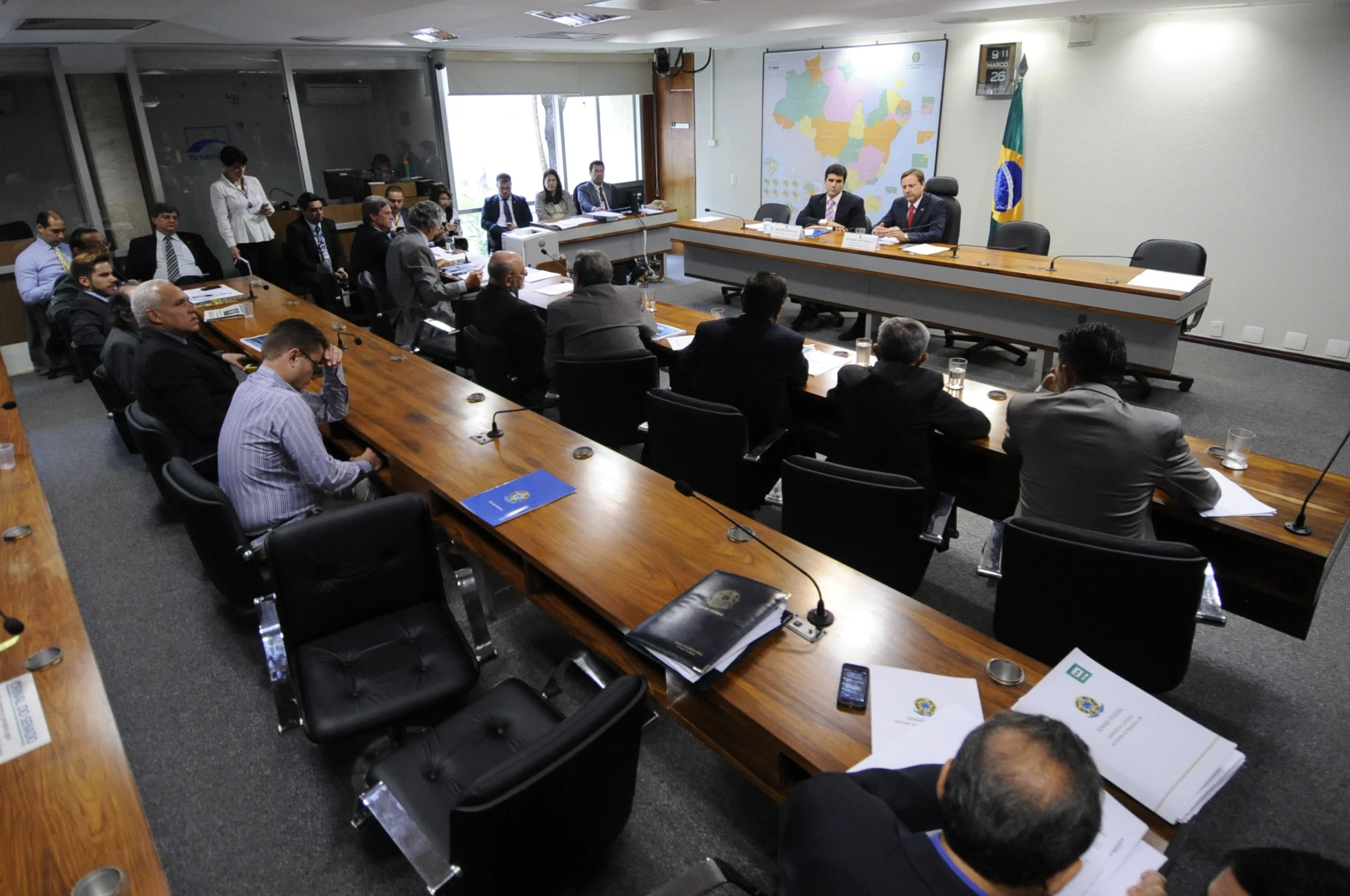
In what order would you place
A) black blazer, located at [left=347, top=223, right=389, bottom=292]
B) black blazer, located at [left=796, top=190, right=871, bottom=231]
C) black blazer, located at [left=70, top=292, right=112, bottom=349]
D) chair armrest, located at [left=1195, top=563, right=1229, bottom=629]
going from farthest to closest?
black blazer, located at [left=796, top=190, right=871, bottom=231]
black blazer, located at [left=347, top=223, right=389, bottom=292]
black blazer, located at [left=70, top=292, right=112, bottom=349]
chair armrest, located at [left=1195, top=563, right=1229, bottom=629]

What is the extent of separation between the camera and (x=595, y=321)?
3.91 metres

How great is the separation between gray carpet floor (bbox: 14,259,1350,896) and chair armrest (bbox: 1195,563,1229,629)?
56 centimetres

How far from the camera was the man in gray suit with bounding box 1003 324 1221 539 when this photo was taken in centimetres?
224

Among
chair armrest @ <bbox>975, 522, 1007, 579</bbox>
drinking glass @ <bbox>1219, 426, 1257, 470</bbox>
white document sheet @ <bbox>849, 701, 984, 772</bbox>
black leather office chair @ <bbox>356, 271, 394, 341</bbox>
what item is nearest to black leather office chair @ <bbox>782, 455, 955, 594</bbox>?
chair armrest @ <bbox>975, 522, 1007, 579</bbox>

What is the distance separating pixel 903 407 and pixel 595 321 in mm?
1757

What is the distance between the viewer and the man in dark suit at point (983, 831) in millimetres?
1049

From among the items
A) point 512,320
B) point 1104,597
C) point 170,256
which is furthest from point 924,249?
point 170,256

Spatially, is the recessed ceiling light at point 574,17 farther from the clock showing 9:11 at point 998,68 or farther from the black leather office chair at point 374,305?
the clock showing 9:11 at point 998,68

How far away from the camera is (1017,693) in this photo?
1.62m

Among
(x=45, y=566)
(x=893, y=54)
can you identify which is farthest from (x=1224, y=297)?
(x=45, y=566)

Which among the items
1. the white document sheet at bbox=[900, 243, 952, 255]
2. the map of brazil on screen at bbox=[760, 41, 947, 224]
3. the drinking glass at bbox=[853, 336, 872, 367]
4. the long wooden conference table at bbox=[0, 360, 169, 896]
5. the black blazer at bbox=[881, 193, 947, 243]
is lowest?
the long wooden conference table at bbox=[0, 360, 169, 896]

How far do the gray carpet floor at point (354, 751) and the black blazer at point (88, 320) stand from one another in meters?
1.57

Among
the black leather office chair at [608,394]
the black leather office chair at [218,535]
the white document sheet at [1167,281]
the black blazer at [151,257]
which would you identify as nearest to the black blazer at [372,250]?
the black blazer at [151,257]

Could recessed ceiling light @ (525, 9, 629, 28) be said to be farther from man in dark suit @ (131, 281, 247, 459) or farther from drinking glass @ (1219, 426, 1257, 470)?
drinking glass @ (1219, 426, 1257, 470)
